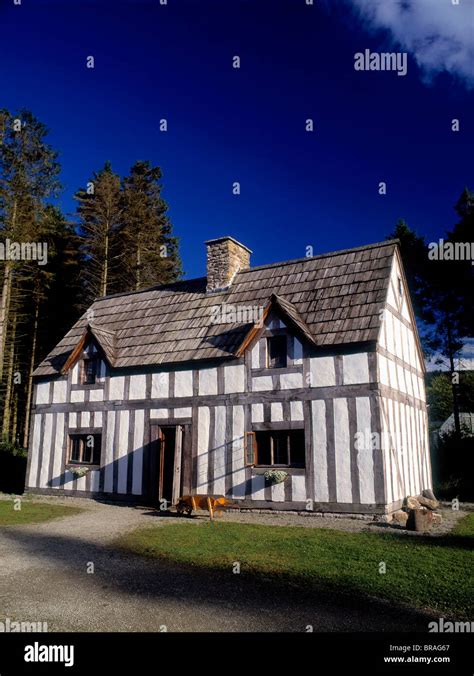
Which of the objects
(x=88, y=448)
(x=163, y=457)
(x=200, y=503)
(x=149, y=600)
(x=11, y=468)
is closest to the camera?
(x=149, y=600)

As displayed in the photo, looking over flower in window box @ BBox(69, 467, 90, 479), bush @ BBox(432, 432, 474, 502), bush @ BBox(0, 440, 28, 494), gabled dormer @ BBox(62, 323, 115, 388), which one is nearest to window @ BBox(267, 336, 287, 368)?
gabled dormer @ BBox(62, 323, 115, 388)

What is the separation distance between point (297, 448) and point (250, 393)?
2.19m

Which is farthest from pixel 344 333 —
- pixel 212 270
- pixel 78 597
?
pixel 78 597

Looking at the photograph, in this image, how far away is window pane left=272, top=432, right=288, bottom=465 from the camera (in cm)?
1441

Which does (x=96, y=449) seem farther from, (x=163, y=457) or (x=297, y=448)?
(x=297, y=448)

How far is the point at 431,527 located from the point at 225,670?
9.05 metres

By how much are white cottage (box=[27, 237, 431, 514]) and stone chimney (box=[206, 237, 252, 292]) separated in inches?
2.1

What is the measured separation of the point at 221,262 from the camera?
61.6 feet

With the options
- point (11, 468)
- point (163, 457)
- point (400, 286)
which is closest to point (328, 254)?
point (400, 286)

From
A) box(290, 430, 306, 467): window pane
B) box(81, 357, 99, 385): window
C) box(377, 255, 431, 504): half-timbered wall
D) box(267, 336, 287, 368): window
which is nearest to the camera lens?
box(377, 255, 431, 504): half-timbered wall

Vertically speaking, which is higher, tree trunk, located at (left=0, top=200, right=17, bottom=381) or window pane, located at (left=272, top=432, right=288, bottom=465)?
tree trunk, located at (left=0, top=200, right=17, bottom=381)

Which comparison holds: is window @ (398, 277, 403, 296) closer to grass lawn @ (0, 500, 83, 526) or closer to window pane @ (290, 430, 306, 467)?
window pane @ (290, 430, 306, 467)

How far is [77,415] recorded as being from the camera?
18.4 metres

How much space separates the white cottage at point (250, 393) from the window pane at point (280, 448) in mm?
32
